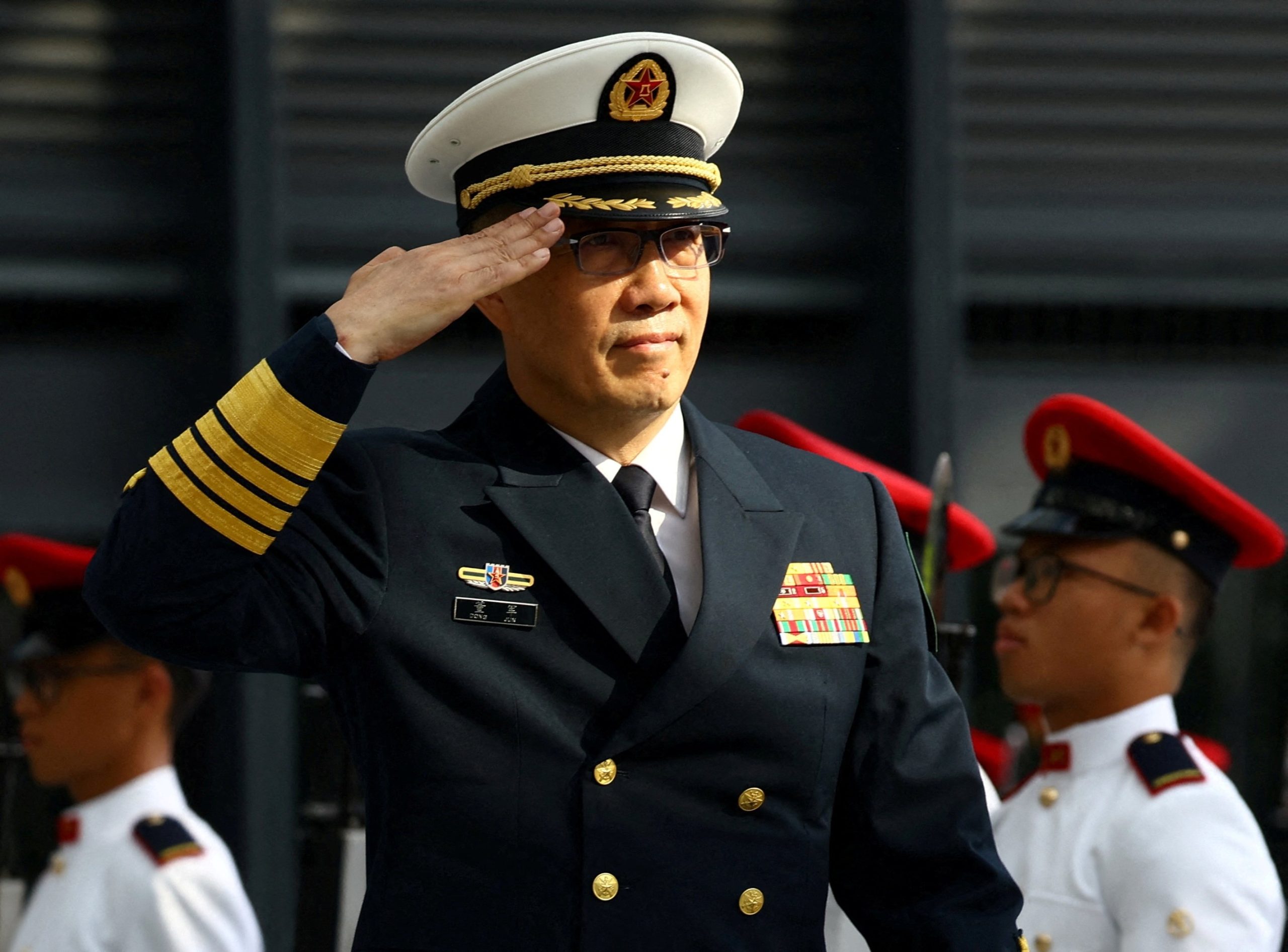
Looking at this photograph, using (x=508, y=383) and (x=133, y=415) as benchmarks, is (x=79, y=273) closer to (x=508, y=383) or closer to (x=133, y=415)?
(x=133, y=415)

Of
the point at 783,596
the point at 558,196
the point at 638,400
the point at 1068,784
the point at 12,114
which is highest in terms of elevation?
the point at 12,114

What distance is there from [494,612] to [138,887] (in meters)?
2.96

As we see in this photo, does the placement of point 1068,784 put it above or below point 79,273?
below

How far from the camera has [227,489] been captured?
2.12 m

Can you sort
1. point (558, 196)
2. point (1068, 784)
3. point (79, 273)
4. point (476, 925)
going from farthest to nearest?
point (79, 273), point (1068, 784), point (558, 196), point (476, 925)

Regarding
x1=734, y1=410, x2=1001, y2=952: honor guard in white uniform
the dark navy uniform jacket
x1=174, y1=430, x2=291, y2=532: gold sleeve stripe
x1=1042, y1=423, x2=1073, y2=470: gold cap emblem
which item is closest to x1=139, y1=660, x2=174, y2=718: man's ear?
x1=734, y1=410, x2=1001, y2=952: honor guard in white uniform

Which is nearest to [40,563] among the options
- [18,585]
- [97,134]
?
[18,585]

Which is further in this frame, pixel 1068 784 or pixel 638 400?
pixel 1068 784

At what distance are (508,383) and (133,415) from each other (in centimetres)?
395

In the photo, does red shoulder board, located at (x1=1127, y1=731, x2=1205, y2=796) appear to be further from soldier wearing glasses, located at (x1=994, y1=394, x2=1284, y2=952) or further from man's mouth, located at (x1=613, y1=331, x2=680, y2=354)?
man's mouth, located at (x1=613, y1=331, x2=680, y2=354)

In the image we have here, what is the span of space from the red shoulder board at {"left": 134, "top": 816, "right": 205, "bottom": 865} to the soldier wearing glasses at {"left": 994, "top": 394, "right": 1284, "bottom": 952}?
2033mm

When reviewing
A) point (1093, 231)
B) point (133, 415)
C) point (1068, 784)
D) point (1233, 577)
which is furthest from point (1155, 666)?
point (133, 415)

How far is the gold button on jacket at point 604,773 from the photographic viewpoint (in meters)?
2.24

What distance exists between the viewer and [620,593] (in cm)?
232
